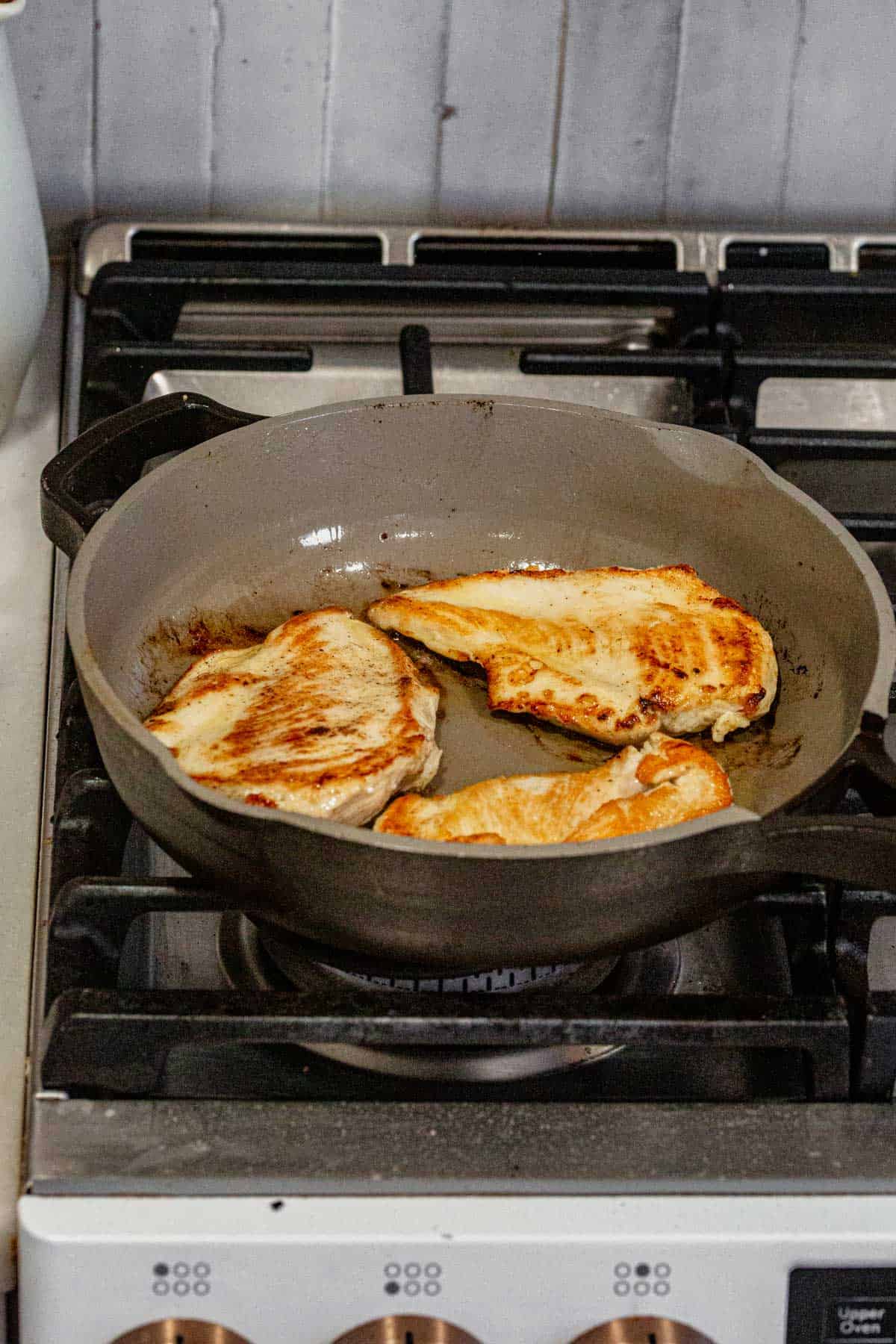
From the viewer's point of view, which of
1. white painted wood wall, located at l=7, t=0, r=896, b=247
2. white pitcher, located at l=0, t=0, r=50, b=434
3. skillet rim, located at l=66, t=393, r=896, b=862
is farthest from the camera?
white painted wood wall, located at l=7, t=0, r=896, b=247

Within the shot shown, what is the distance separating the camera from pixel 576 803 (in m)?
0.82

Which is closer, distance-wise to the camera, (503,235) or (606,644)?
(606,644)

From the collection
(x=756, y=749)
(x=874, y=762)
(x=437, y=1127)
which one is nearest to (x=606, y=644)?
(x=756, y=749)

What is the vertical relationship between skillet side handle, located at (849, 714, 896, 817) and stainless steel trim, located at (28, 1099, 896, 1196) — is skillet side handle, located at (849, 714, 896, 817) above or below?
above

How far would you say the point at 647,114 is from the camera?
1.41m

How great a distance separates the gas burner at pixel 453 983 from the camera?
792mm

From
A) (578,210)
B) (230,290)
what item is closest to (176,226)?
(230,290)

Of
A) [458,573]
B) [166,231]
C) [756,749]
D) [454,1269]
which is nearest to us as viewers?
[454,1269]

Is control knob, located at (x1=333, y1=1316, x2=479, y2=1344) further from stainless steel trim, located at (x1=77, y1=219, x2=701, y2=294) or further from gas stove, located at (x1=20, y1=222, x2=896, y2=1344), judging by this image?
stainless steel trim, located at (x1=77, y1=219, x2=701, y2=294)

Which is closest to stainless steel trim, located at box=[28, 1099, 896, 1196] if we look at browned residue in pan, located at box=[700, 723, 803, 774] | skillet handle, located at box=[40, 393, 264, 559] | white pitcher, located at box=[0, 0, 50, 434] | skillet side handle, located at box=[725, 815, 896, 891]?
skillet side handle, located at box=[725, 815, 896, 891]

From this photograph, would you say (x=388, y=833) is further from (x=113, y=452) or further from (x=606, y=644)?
(x=113, y=452)

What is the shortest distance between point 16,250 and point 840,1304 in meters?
0.94

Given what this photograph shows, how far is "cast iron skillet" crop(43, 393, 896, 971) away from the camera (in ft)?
2.25

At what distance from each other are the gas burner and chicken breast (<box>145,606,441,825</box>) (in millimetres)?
81
